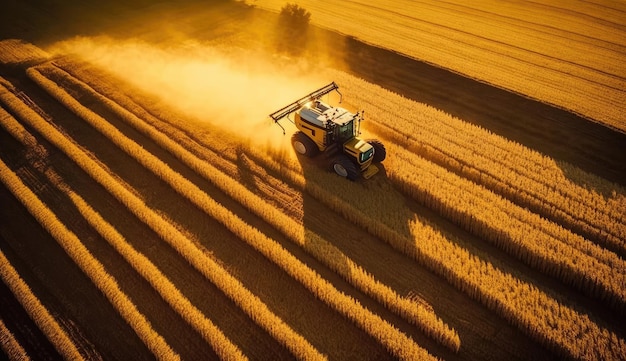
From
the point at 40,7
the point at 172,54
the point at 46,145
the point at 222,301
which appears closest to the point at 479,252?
the point at 222,301

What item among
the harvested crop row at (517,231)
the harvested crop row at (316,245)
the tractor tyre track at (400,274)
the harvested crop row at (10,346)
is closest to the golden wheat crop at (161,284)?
the harvested crop row at (10,346)

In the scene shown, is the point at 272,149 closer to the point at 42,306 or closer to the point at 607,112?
the point at 42,306

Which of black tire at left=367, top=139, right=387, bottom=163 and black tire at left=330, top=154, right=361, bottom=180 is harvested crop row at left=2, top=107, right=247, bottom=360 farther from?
black tire at left=367, top=139, right=387, bottom=163

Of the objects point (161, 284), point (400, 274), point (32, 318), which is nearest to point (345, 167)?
point (400, 274)

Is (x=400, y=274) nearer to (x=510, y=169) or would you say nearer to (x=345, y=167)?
(x=345, y=167)

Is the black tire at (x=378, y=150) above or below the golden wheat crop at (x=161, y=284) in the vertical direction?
above

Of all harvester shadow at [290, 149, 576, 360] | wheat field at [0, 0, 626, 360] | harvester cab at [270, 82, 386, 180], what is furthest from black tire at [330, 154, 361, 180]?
wheat field at [0, 0, 626, 360]

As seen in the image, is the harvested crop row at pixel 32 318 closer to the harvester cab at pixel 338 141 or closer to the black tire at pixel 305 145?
the harvester cab at pixel 338 141
